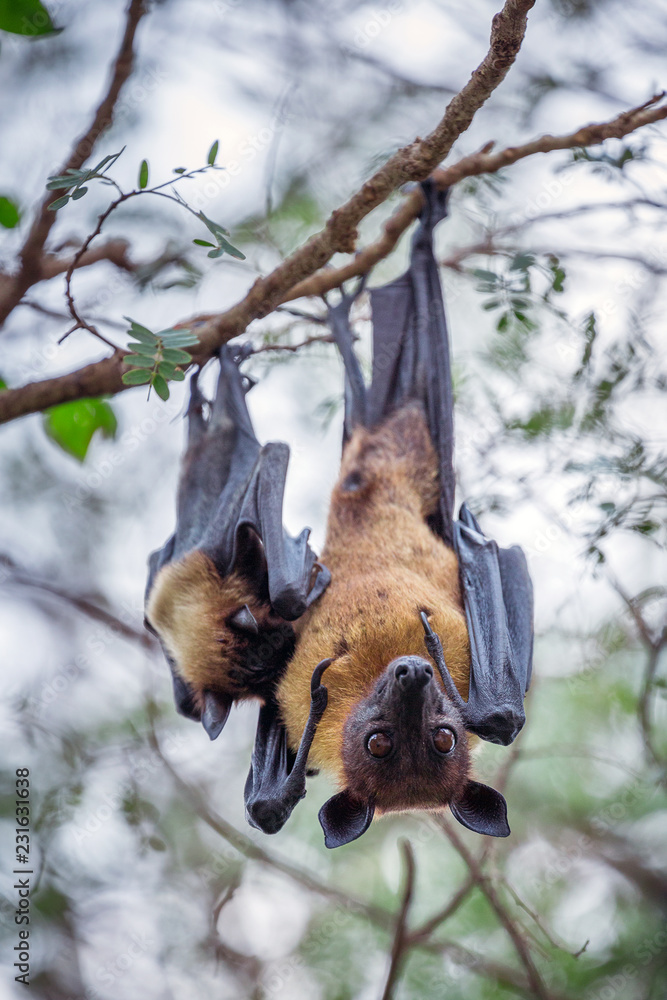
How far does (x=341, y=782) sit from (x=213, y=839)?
3.61m

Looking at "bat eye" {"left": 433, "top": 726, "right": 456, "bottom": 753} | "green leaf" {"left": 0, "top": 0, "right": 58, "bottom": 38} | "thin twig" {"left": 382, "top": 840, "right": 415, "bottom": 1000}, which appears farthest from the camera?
"thin twig" {"left": 382, "top": 840, "right": 415, "bottom": 1000}

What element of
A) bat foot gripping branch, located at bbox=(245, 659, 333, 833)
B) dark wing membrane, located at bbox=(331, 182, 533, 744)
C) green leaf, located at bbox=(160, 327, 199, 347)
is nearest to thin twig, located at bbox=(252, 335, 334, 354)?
dark wing membrane, located at bbox=(331, 182, 533, 744)

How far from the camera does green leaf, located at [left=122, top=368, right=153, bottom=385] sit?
3.05 meters

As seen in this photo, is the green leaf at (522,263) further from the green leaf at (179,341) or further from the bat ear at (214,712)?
the bat ear at (214,712)

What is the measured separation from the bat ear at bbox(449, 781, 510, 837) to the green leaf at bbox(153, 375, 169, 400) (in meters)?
2.03

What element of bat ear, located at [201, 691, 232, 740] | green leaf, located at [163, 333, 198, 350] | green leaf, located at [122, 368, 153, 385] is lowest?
bat ear, located at [201, 691, 232, 740]

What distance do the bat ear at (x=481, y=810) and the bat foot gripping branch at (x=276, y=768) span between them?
0.67 meters

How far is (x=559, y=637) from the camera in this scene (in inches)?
201

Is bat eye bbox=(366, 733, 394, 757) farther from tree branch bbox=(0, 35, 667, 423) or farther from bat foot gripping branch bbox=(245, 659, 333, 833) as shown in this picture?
tree branch bbox=(0, 35, 667, 423)

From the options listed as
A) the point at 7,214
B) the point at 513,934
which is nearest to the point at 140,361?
the point at 7,214

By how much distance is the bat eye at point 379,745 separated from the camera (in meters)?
3.30

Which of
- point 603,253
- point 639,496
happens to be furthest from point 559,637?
point 603,253

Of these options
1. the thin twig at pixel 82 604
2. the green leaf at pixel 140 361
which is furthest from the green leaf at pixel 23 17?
the thin twig at pixel 82 604

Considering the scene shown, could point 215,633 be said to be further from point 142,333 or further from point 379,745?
point 142,333
